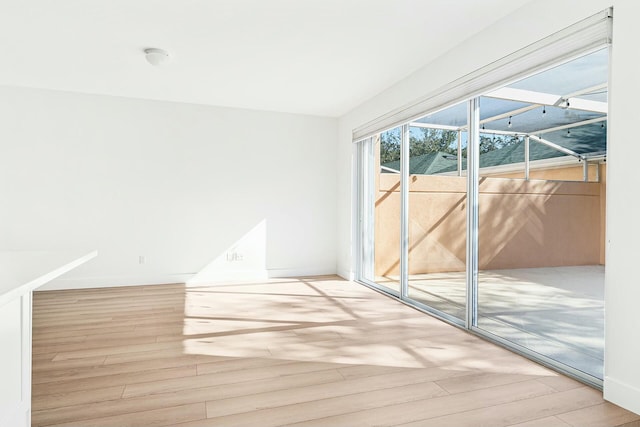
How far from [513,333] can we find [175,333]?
270cm

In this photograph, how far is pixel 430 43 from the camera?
3264 millimetres

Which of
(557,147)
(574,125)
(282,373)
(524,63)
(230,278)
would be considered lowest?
(282,373)

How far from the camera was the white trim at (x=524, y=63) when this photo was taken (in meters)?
2.19

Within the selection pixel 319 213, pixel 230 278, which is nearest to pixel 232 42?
pixel 319 213

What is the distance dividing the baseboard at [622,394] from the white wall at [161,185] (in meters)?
4.02

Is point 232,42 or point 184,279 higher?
point 232,42

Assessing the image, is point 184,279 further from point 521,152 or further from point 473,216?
point 521,152

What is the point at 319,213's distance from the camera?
19.0 ft

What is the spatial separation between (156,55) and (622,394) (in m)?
4.13

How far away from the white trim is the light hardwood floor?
6.49 feet

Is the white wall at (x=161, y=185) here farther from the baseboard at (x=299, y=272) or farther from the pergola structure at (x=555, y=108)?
the pergola structure at (x=555, y=108)

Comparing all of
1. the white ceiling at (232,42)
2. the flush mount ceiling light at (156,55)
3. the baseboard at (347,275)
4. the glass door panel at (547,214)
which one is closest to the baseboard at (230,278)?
the baseboard at (347,275)

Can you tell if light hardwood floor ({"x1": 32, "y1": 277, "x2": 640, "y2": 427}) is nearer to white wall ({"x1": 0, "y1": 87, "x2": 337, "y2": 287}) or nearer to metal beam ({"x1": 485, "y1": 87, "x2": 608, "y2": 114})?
white wall ({"x1": 0, "y1": 87, "x2": 337, "y2": 287})

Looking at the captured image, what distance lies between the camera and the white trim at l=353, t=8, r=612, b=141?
2.19 m
